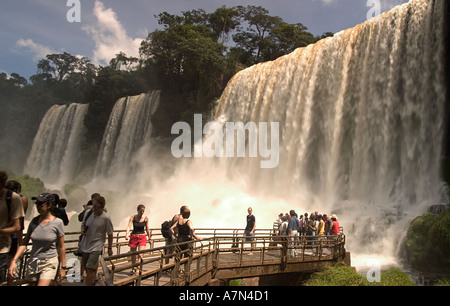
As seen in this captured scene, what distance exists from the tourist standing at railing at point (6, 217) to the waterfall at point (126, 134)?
31662mm

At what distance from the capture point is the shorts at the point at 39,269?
13.5ft

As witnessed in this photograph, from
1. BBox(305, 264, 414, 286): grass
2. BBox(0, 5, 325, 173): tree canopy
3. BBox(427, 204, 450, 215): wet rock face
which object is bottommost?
BBox(305, 264, 414, 286): grass

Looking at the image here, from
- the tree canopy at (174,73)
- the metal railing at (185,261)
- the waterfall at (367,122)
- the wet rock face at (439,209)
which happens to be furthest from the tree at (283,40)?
the metal railing at (185,261)

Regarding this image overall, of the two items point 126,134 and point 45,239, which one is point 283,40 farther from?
point 45,239

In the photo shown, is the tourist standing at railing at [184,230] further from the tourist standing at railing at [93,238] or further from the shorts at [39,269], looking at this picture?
the shorts at [39,269]

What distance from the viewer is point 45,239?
4129 millimetres

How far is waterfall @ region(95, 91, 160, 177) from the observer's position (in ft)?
118

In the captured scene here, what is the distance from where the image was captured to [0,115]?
58.2 meters

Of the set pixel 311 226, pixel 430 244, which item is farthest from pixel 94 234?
pixel 430 244

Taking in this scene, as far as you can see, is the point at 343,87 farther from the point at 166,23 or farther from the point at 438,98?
the point at 166,23

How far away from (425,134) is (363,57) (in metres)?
5.15

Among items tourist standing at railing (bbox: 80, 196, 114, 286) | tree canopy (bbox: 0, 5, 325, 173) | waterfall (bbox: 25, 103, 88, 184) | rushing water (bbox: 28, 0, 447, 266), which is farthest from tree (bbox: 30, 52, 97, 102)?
tourist standing at railing (bbox: 80, 196, 114, 286)

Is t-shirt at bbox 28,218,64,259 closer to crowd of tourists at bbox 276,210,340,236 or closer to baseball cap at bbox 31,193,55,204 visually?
baseball cap at bbox 31,193,55,204
